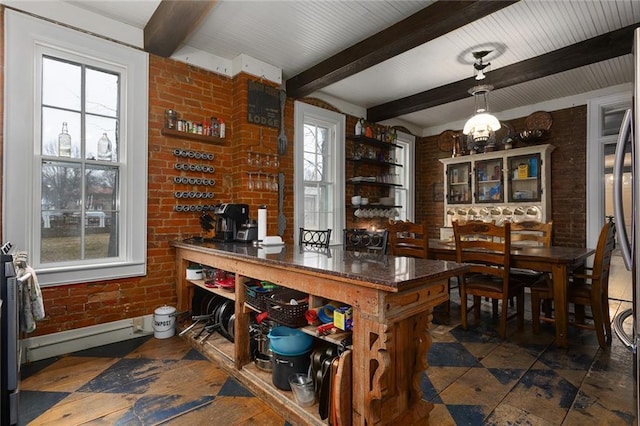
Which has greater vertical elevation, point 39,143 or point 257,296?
point 39,143

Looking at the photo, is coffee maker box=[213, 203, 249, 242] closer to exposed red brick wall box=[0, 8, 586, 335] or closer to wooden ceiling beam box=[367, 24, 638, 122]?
exposed red brick wall box=[0, 8, 586, 335]

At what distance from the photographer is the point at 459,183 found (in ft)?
17.8

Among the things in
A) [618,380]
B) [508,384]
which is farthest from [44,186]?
[618,380]

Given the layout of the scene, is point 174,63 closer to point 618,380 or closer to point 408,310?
point 408,310

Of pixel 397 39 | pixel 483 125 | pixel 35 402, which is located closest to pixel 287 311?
pixel 35 402

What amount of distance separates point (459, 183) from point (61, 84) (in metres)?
5.27

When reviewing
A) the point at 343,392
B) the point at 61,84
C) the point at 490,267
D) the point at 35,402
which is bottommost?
the point at 35,402

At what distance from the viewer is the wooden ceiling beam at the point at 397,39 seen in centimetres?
235

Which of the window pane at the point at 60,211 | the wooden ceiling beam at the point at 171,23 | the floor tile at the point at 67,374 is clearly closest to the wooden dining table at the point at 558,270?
the wooden ceiling beam at the point at 171,23

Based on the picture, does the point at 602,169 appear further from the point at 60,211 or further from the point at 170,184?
the point at 60,211

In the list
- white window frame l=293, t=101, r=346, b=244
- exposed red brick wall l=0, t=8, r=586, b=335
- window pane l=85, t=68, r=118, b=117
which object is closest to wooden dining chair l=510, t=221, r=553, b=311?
white window frame l=293, t=101, r=346, b=244

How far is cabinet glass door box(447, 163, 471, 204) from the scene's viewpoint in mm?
5297

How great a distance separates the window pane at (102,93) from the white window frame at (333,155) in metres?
1.96

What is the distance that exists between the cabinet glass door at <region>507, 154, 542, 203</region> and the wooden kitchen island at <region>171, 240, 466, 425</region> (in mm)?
3871
